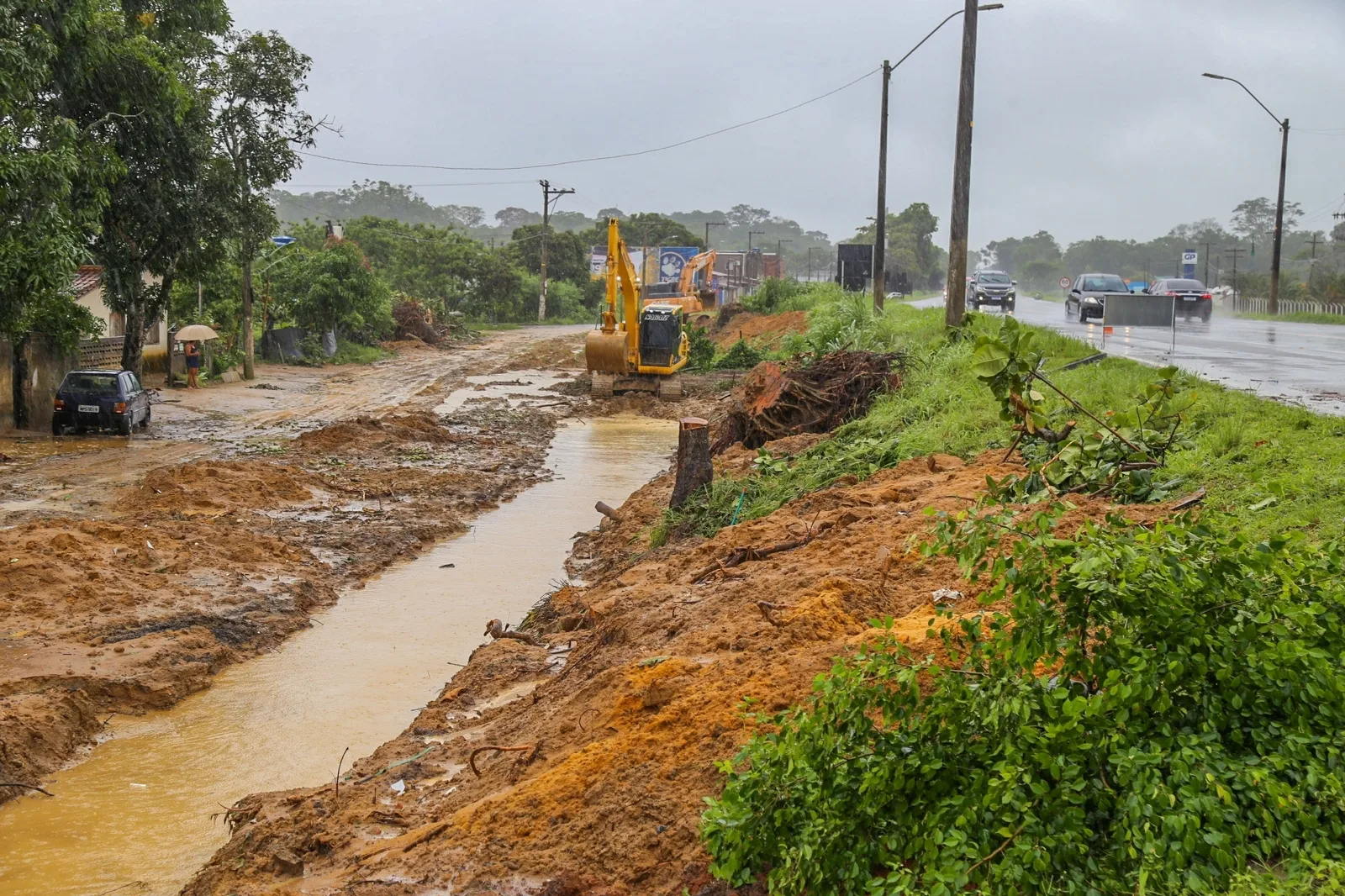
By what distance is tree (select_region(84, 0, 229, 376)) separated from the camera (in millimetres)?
24188

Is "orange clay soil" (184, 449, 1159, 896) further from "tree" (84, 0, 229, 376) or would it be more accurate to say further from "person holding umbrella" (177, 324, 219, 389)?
"person holding umbrella" (177, 324, 219, 389)

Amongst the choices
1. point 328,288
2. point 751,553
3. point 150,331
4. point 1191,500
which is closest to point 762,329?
point 328,288

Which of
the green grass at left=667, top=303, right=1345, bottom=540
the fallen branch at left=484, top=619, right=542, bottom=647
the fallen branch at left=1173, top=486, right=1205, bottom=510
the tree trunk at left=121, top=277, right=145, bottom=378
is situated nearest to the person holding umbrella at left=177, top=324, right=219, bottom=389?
the tree trunk at left=121, top=277, right=145, bottom=378

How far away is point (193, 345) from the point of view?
35.1 meters

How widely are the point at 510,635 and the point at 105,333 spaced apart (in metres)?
27.2

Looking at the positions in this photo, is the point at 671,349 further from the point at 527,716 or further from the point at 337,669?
the point at 527,716

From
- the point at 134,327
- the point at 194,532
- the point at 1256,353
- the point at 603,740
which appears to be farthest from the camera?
the point at 134,327

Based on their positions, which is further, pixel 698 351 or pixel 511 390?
pixel 698 351

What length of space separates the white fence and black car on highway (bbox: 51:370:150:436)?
40072mm

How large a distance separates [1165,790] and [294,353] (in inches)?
1752

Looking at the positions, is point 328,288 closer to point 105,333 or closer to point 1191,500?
point 105,333

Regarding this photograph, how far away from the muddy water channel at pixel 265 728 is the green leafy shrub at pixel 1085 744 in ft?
15.3

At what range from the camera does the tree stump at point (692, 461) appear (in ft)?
46.8

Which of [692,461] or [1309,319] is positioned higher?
[1309,319]
